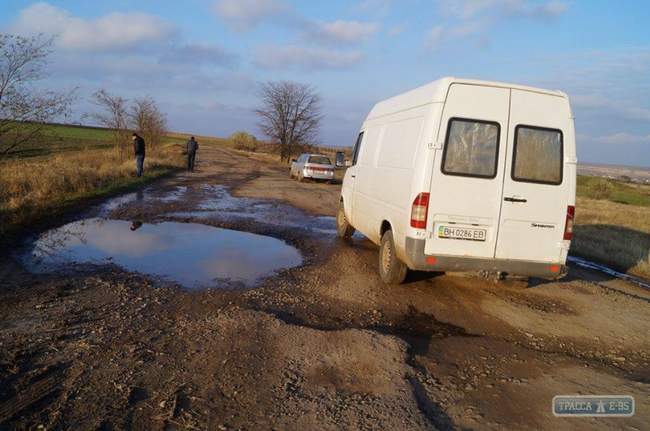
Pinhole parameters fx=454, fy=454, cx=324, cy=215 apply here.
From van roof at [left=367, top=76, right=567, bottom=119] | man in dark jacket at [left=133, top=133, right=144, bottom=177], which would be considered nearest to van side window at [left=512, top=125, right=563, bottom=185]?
van roof at [left=367, top=76, right=567, bottom=119]

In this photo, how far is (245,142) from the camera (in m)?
74.3

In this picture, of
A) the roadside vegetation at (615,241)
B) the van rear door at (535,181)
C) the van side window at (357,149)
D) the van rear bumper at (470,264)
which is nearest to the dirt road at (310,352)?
the van rear bumper at (470,264)

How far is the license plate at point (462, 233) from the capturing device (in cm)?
563

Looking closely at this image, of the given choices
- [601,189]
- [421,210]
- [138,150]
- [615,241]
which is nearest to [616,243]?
[615,241]

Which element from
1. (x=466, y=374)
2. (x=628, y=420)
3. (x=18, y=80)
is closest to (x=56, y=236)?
(x=18, y=80)

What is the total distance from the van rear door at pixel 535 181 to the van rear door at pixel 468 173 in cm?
13

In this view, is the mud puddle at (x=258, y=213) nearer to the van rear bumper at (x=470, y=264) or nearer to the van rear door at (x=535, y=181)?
the van rear bumper at (x=470, y=264)

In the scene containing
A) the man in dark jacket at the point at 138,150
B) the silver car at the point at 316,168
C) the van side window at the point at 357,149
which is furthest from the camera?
the silver car at the point at 316,168

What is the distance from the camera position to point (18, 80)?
1169 cm

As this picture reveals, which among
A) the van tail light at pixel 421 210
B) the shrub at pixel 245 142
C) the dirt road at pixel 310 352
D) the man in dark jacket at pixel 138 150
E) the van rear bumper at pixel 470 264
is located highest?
the shrub at pixel 245 142

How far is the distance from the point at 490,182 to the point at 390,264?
1.80m

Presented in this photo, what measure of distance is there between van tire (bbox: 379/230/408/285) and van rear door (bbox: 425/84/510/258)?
3.00 ft

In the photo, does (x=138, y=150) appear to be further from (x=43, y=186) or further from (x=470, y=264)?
(x=470, y=264)

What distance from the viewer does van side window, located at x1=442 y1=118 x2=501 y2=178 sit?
5645 millimetres
